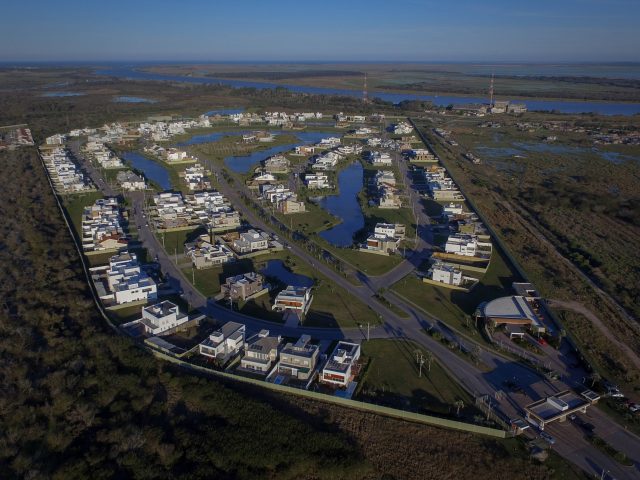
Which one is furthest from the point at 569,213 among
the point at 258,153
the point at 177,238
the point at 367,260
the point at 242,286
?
the point at 258,153

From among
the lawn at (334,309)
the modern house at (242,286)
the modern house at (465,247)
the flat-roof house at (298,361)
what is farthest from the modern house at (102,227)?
the modern house at (465,247)

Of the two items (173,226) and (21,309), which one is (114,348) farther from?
(173,226)

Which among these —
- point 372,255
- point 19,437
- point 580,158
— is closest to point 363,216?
point 372,255

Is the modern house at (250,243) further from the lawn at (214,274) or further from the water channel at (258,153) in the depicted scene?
the water channel at (258,153)

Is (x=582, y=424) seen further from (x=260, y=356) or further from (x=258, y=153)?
(x=258, y=153)

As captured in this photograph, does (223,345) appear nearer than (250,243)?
Yes
